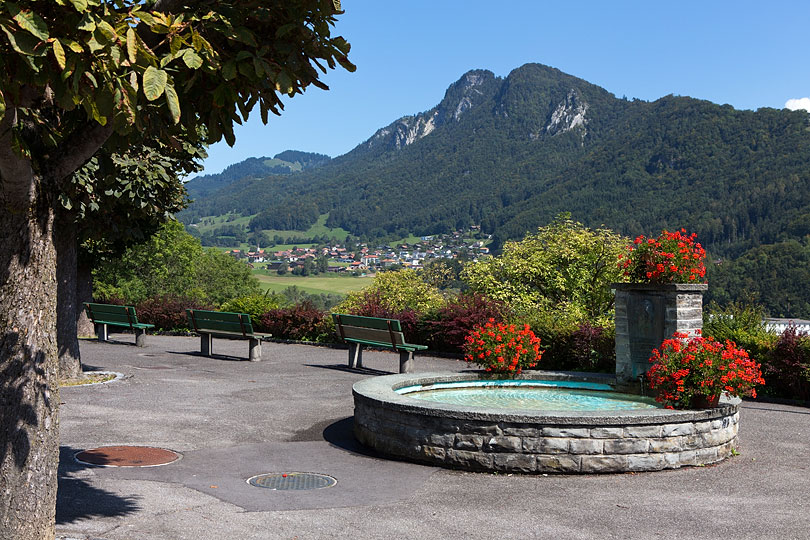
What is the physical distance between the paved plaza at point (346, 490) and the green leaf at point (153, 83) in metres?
3.04

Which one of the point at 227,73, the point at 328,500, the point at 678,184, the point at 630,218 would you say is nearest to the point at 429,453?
the point at 328,500

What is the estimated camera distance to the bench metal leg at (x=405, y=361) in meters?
15.1

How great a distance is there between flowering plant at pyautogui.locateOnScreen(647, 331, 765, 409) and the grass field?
125 meters

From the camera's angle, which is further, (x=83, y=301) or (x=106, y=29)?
(x=83, y=301)

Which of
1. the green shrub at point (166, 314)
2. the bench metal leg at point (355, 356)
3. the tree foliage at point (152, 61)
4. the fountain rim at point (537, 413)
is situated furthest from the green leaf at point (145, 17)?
the green shrub at point (166, 314)

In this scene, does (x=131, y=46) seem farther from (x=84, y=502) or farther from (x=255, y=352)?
(x=255, y=352)

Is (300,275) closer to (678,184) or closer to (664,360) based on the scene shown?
(678,184)

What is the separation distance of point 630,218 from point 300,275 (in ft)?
223

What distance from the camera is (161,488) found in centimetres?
672

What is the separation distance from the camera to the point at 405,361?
15.1 m

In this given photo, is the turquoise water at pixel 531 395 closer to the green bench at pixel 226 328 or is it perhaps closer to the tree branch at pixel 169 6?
the tree branch at pixel 169 6

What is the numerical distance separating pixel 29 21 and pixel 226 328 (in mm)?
14346

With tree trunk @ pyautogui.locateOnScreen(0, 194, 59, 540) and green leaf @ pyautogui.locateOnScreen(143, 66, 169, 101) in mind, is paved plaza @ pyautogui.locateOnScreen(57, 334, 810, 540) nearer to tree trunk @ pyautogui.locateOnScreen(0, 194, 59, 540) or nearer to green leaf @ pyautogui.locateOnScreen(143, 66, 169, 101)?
tree trunk @ pyautogui.locateOnScreen(0, 194, 59, 540)

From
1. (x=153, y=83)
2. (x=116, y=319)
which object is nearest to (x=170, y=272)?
(x=116, y=319)
